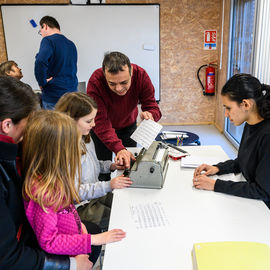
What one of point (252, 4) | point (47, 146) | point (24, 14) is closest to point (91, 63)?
point (24, 14)

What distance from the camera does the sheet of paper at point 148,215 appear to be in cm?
120

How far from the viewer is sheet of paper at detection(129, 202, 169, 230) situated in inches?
47.1

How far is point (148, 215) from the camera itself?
4.16 feet

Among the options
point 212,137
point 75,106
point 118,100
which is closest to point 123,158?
point 75,106

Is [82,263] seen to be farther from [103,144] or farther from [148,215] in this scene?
[103,144]

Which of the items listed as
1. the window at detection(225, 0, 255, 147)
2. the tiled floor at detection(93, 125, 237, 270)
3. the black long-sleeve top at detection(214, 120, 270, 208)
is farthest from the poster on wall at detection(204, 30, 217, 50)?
the black long-sleeve top at detection(214, 120, 270, 208)

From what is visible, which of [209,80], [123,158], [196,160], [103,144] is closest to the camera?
[123,158]

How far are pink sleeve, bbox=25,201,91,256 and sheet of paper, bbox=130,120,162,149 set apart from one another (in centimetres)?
62

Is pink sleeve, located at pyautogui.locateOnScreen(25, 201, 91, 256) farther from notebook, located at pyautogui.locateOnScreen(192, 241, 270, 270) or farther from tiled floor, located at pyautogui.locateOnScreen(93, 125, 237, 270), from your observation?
tiled floor, located at pyautogui.locateOnScreen(93, 125, 237, 270)

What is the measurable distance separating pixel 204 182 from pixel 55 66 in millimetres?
2609

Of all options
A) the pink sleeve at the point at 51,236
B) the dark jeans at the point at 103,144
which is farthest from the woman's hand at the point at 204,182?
the dark jeans at the point at 103,144

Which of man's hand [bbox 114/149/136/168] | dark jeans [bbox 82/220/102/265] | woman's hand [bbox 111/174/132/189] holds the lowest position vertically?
dark jeans [bbox 82/220/102/265]

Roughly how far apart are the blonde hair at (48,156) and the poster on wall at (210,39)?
164 inches

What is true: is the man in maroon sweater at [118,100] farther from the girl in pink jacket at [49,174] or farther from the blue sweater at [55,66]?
the blue sweater at [55,66]
